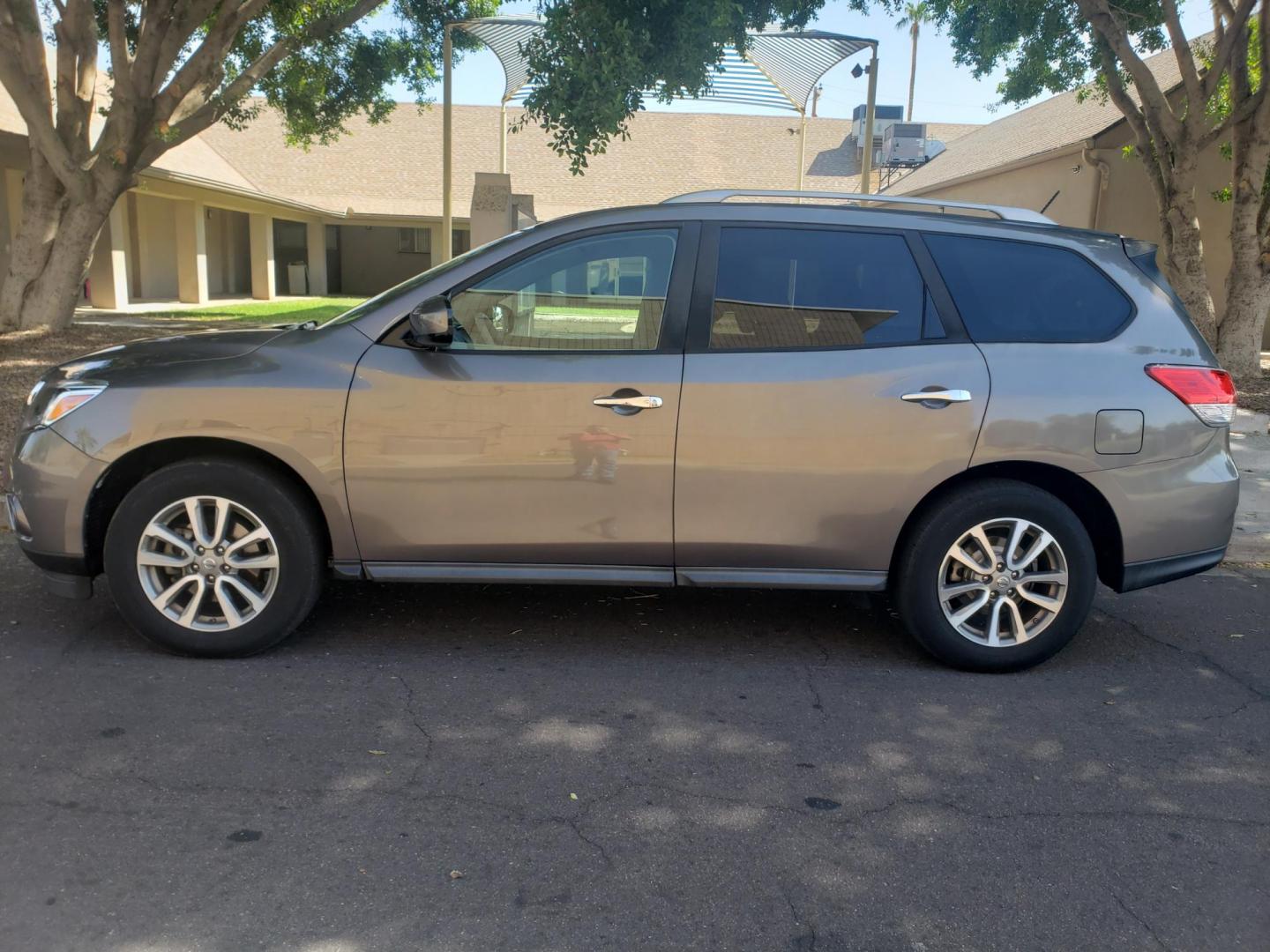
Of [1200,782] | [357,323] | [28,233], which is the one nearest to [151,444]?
[357,323]

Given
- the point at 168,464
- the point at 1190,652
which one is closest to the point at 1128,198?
the point at 1190,652

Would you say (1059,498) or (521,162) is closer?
(1059,498)

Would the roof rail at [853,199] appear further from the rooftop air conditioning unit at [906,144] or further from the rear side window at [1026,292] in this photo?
the rooftop air conditioning unit at [906,144]

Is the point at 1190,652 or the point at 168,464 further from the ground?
the point at 168,464

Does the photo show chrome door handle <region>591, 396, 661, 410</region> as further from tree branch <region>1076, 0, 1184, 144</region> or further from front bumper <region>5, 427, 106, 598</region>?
tree branch <region>1076, 0, 1184, 144</region>

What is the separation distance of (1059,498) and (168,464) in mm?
3879

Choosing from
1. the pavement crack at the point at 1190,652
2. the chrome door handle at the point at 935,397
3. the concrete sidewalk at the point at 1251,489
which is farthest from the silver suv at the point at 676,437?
the concrete sidewalk at the point at 1251,489

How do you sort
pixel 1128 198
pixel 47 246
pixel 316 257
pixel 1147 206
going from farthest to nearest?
pixel 316 257, pixel 1128 198, pixel 1147 206, pixel 47 246

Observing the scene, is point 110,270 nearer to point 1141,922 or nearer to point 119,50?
point 119,50

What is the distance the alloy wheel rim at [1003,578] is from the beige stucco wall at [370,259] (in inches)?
1248

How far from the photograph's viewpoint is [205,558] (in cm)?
424

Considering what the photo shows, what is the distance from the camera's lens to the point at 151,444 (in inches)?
167

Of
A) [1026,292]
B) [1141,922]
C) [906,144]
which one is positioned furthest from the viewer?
[906,144]

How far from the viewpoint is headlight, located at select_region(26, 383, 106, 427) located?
4.21 meters
